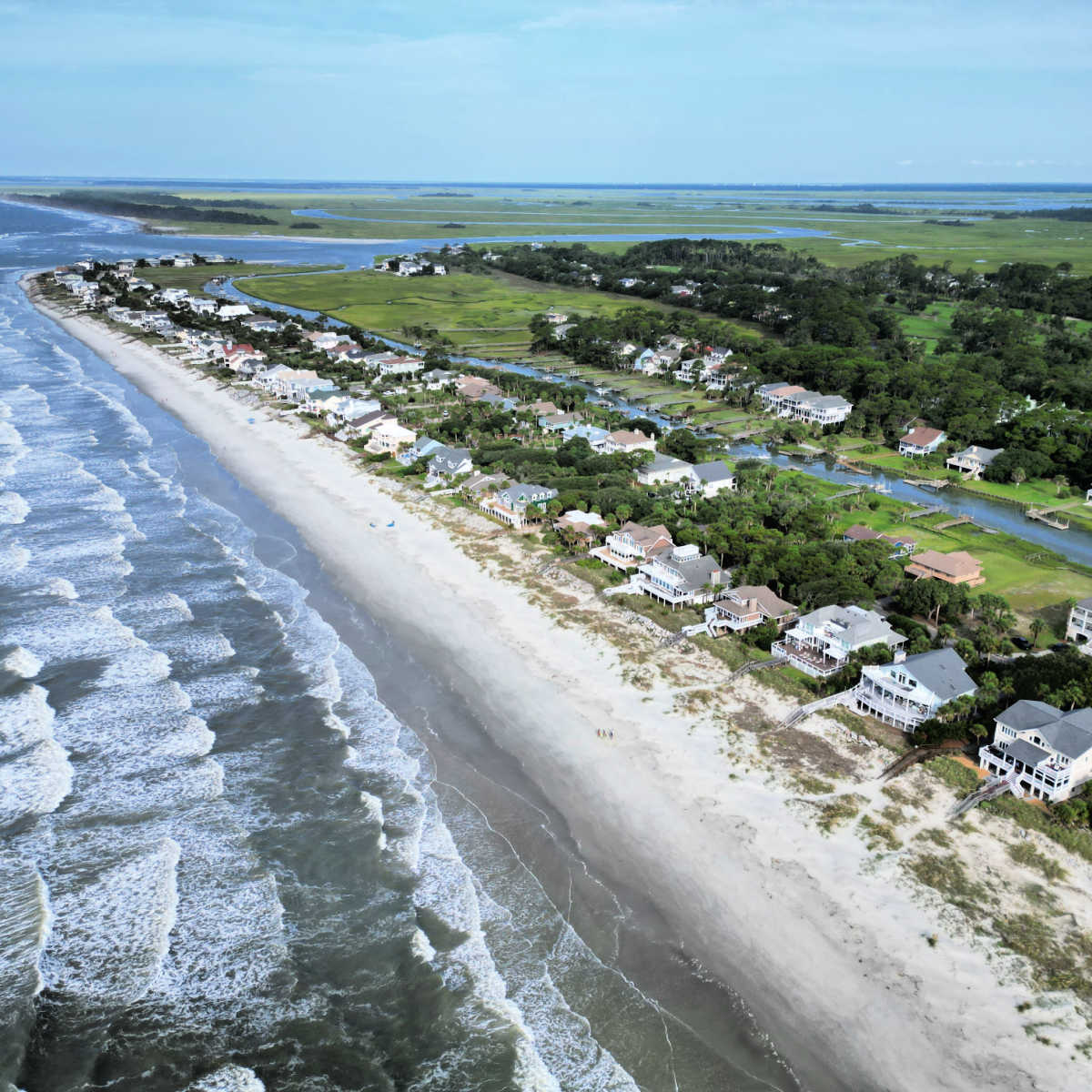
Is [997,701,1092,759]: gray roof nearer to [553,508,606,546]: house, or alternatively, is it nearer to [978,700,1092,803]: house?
[978,700,1092,803]: house

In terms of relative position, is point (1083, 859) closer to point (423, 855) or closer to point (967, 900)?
point (967, 900)

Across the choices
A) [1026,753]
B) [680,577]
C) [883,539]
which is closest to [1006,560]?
[883,539]

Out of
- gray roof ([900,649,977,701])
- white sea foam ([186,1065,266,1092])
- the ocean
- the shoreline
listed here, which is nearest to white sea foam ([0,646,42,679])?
the ocean

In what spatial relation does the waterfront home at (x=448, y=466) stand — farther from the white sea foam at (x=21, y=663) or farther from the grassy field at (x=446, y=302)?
the grassy field at (x=446, y=302)

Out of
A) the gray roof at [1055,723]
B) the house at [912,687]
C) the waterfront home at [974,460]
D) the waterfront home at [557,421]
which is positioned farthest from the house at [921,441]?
the gray roof at [1055,723]

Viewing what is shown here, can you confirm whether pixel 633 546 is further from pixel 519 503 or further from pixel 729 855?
pixel 729 855

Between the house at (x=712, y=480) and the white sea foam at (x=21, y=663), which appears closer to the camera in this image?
the white sea foam at (x=21, y=663)

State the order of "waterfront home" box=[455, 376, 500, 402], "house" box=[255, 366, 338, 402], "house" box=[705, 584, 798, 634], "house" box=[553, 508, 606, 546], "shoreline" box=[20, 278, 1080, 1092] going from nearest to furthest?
"shoreline" box=[20, 278, 1080, 1092], "house" box=[705, 584, 798, 634], "house" box=[553, 508, 606, 546], "waterfront home" box=[455, 376, 500, 402], "house" box=[255, 366, 338, 402]
